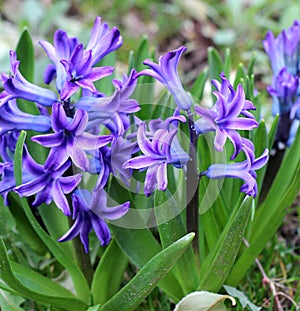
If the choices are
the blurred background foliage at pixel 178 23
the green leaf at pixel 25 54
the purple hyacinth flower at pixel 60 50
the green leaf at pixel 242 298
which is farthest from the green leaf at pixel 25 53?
the blurred background foliage at pixel 178 23

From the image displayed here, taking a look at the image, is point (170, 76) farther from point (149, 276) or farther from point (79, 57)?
point (149, 276)

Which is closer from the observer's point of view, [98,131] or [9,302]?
[98,131]

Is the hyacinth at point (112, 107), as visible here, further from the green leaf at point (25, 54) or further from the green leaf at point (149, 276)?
the green leaf at point (25, 54)

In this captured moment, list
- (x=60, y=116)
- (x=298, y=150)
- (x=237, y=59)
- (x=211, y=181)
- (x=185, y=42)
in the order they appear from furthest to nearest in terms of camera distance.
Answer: (x=185, y=42)
(x=237, y=59)
(x=298, y=150)
(x=211, y=181)
(x=60, y=116)

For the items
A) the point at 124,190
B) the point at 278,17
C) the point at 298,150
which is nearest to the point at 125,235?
the point at 124,190

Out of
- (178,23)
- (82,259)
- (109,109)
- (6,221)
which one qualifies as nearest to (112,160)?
(109,109)

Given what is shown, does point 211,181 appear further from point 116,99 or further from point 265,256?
point 265,256
